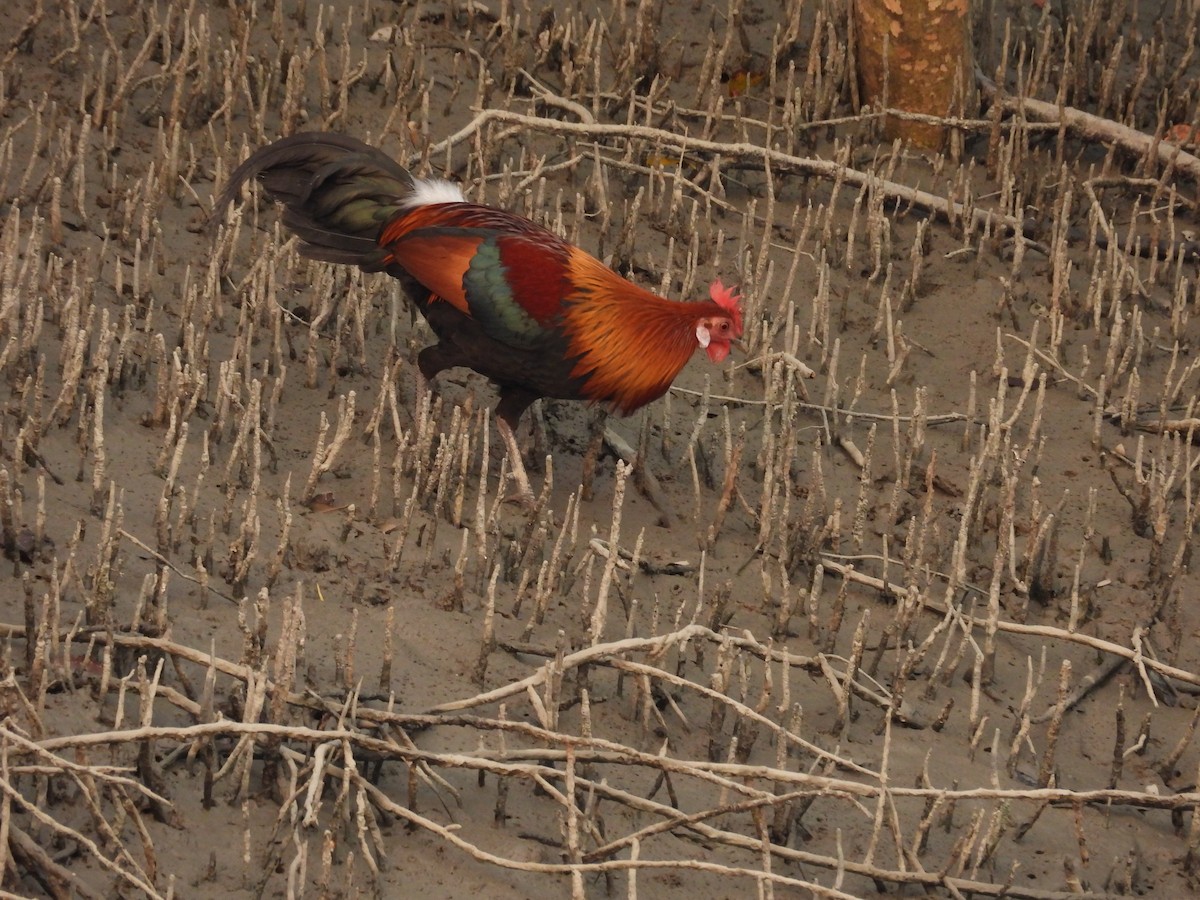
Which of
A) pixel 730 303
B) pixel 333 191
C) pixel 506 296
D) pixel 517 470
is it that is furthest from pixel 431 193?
pixel 730 303

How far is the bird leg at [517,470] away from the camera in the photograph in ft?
19.9

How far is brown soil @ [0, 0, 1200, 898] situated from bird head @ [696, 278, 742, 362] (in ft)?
1.58

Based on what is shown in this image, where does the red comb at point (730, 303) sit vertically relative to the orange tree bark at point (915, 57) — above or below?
below

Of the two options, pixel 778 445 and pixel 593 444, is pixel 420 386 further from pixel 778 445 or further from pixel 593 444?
pixel 778 445

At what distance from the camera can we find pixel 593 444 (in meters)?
6.27

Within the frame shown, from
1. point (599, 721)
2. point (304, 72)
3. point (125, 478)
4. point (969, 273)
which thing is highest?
point (304, 72)

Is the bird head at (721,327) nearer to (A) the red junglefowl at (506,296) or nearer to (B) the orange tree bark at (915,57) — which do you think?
(A) the red junglefowl at (506,296)

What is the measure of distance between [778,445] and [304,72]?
3.36 meters

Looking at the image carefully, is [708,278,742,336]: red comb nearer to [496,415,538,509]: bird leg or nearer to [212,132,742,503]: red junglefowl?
[212,132,742,503]: red junglefowl

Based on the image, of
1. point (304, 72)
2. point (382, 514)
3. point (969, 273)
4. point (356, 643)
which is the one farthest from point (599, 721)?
point (304, 72)

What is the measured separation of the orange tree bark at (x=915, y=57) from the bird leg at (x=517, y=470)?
3.30 m

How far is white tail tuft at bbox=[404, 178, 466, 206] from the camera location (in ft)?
20.6

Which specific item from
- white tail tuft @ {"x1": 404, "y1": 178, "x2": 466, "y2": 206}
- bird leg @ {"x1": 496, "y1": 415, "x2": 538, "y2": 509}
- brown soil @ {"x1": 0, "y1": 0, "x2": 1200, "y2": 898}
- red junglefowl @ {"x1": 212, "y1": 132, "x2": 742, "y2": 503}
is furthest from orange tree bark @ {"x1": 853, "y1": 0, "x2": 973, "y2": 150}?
bird leg @ {"x1": 496, "y1": 415, "x2": 538, "y2": 509}

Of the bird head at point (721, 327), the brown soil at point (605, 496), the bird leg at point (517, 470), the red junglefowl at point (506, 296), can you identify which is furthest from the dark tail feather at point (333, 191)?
the bird head at point (721, 327)
